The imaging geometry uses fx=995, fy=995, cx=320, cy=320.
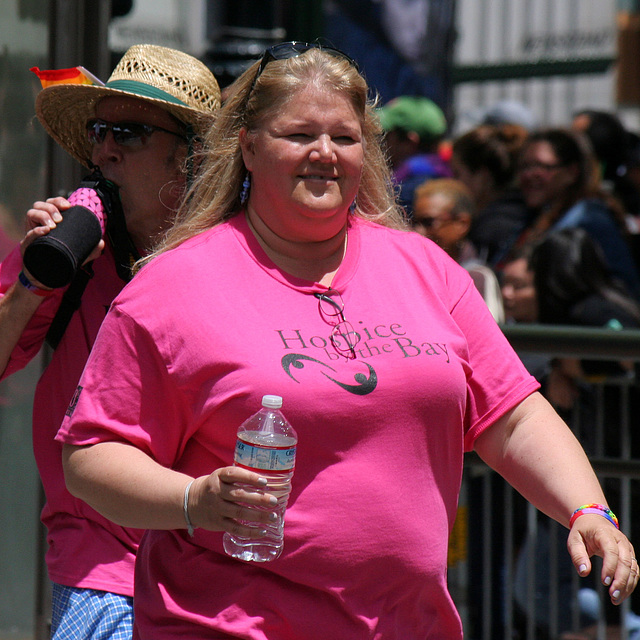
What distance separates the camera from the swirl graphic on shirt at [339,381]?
2090mm

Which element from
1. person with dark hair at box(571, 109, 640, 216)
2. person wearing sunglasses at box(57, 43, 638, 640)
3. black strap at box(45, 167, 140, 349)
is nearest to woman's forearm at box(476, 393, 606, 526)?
person wearing sunglasses at box(57, 43, 638, 640)

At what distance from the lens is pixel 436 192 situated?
17.7 ft

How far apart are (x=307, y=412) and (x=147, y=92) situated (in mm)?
1131

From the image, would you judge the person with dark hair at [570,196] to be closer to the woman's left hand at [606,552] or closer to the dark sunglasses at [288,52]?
the dark sunglasses at [288,52]

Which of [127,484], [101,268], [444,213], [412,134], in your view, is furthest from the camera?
[412,134]

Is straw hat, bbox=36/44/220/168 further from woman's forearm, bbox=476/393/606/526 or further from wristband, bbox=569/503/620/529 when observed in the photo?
wristband, bbox=569/503/620/529

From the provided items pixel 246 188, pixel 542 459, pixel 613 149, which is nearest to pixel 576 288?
pixel 542 459

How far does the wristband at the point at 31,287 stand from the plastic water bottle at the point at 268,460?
71 cm

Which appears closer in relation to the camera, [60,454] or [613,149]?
[60,454]

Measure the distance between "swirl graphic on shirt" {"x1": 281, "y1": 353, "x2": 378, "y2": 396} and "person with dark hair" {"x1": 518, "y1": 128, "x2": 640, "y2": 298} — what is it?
3.31 m

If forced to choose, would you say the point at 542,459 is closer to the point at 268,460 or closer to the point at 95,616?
the point at 268,460

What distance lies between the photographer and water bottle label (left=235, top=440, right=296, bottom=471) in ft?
6.23

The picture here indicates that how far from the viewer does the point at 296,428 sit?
207 centimetres

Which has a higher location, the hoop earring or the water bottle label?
the hoop earring
